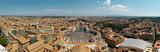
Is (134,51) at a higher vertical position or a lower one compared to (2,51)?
lower

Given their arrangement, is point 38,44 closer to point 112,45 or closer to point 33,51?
point 33,51

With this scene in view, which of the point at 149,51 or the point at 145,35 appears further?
the point at 145,35

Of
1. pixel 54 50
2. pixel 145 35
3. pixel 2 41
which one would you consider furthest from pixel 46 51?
pixel 145 35

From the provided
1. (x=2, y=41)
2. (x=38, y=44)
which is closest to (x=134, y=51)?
(x=38, y=44)

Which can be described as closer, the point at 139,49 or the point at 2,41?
the point at 2,41

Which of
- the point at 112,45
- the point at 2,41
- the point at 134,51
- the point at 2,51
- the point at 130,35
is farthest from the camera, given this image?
the point at 130,35

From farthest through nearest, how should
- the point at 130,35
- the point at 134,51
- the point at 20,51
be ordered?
the point at 130,35 < the point at 134,51 < the point at 20,51

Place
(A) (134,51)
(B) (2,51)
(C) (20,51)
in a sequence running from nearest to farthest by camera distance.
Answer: (B) (2,51)
(C) (20,51)
(A) (134,51)

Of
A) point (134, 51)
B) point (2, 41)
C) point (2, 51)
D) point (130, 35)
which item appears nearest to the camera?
point (2, 51)

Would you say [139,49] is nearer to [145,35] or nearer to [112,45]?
[112,45]
